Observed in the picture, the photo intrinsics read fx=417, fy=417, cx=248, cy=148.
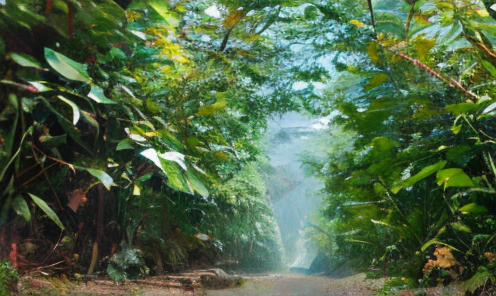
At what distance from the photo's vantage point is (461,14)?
7.59 ft

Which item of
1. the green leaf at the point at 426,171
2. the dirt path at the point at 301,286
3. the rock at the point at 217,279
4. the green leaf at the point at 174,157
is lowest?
the dirt path at the point at 301,286

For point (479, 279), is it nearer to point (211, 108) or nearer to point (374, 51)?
point (374, 51)

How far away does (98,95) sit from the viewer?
199cm

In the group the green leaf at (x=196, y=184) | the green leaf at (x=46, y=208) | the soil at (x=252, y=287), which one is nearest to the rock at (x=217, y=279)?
the soil at (x=252, y=287)

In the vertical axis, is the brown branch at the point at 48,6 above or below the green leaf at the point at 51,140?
above

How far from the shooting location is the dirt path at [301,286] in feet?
7.39

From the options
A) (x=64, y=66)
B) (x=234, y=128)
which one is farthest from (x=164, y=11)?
(x=234, y=128)

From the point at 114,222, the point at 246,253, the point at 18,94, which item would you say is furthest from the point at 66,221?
the point at 246,253

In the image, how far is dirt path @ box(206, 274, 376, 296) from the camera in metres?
2.25

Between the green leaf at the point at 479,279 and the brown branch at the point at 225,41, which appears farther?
the brown branch at the point at 225,41

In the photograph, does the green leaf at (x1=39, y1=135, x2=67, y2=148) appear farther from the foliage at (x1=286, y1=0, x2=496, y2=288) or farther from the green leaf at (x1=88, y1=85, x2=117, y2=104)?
the foliage at (x1=286, y1=0, x2=496, y2=288)

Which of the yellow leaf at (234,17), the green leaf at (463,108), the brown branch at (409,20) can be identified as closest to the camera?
the green leaf at (463,108)

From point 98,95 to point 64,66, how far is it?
0.64 feet

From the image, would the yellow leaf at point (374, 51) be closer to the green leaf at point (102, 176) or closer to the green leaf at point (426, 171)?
the green leaf at point (426, 171)
